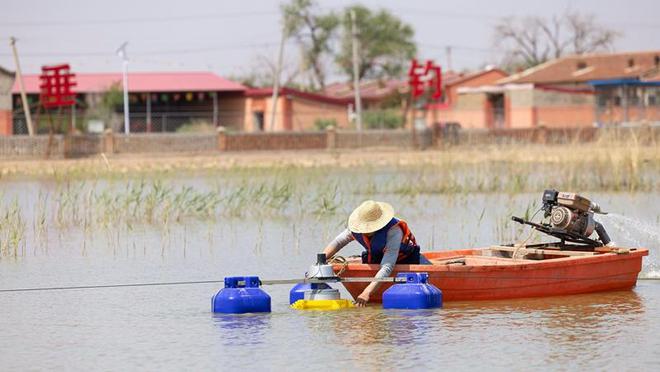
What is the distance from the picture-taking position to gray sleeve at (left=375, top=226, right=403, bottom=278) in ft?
44.7

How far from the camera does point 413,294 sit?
13.6 metres

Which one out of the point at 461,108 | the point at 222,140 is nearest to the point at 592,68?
the point at 461,108

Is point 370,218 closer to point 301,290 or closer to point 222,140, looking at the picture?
point 301,290

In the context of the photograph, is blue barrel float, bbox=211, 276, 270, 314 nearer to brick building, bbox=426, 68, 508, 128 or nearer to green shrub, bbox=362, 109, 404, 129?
green shrub, bbox=362, 109, 404, 129

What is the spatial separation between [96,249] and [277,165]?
23047 mm

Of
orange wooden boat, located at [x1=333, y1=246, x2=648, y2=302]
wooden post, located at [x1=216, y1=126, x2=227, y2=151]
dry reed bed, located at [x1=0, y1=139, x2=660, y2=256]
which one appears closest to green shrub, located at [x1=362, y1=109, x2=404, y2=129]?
wooden post, located at [x1=216, y1=126, x2=227, y2=151]

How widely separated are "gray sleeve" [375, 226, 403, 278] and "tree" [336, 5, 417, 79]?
282 feet

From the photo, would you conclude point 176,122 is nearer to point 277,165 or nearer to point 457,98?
point 457,98

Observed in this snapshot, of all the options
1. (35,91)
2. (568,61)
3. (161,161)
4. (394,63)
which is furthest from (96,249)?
(394,63)

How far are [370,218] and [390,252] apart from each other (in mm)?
388

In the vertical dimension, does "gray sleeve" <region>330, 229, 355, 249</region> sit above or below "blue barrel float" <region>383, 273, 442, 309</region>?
above

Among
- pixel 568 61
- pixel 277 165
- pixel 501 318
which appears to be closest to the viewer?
pixel 501 318

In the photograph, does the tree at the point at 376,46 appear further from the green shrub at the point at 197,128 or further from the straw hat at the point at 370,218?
the straw hat at the point at 370,218

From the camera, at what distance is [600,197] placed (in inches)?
1089
